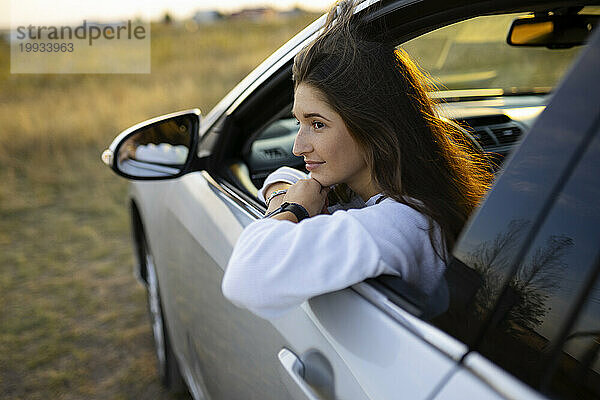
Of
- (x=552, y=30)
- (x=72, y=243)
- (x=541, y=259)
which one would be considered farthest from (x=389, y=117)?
(x=72, y=243)

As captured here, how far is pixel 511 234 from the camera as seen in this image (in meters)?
0.85

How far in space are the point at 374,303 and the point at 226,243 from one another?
0.66 m

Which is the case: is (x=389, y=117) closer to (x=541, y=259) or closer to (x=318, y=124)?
(x=318, y=124)

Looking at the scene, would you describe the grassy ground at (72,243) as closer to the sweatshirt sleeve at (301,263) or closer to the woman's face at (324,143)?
the woman's face at (324,143)

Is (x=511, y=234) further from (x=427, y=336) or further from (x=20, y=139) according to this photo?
(x=20, y=139)

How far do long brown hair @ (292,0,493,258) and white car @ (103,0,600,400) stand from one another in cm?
10

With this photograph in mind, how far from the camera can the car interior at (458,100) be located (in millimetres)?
1700

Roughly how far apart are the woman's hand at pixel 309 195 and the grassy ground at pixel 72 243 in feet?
2.83

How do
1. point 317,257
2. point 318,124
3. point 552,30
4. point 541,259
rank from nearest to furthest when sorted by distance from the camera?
point 541,259, point 317,257, point 318,124, point 552,30

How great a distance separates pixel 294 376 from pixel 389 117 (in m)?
0.60

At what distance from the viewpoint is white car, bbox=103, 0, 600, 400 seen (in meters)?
0.82

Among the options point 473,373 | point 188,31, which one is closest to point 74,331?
point 473,373

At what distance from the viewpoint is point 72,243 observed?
4.77 metres

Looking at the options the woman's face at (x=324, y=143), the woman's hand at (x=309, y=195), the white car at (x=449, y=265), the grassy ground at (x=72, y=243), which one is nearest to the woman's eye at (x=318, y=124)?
the woman's face at (x=324, y=143)
